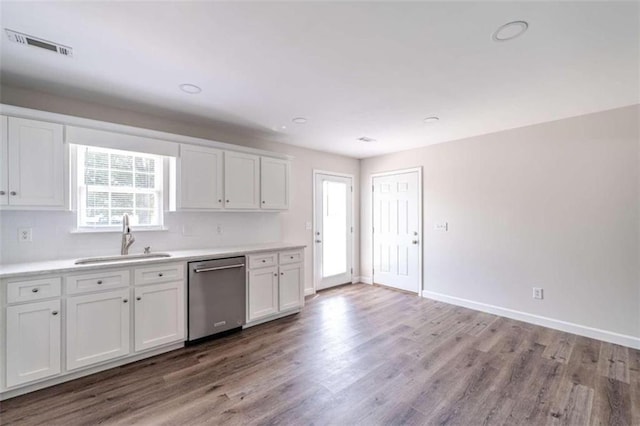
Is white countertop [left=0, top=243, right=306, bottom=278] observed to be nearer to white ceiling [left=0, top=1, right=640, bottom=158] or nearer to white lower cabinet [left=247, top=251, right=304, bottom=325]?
white lower cabinet [left=247, top=251, right=304, bottom=325]

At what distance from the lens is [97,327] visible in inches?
95.9

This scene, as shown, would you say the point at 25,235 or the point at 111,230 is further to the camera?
the point at 111,230

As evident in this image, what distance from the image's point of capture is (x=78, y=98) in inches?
110

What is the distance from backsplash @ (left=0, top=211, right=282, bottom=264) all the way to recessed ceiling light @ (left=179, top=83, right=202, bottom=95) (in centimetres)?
144

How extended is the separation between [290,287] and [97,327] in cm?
204

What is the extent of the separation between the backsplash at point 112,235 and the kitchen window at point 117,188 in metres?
0.12

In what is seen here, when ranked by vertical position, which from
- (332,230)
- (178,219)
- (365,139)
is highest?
(365,139)

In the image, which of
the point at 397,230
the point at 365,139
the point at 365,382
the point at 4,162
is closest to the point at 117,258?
the point at 4,162

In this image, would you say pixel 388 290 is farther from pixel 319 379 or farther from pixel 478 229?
pixel 319 379

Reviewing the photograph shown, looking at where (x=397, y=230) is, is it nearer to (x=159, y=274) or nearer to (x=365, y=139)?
(x=365, y=139)

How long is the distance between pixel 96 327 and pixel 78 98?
217cm

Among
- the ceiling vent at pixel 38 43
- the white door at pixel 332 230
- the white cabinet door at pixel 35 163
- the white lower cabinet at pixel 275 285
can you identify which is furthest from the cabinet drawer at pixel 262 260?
the ceiling vent at pixel 38 43

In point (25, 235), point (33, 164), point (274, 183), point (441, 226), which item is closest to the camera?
point (33, 164)

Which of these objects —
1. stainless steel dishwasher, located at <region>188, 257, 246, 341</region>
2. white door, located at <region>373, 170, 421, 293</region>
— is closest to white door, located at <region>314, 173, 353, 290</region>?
white door, located at <region>373, 170, 421, 293</region>
